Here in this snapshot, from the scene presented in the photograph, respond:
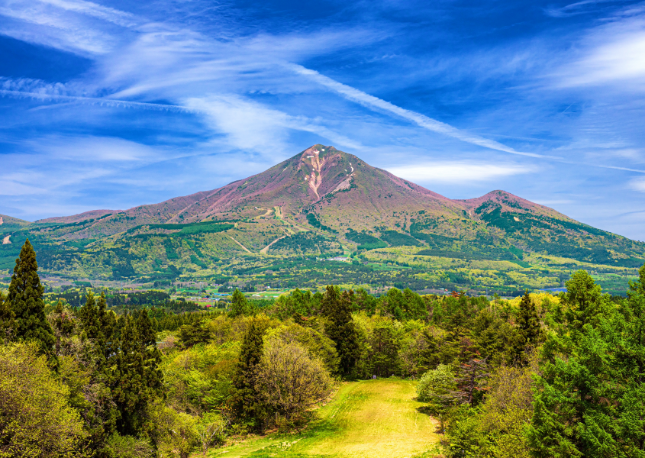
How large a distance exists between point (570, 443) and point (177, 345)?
240ft

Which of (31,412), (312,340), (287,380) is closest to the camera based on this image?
(31,412)

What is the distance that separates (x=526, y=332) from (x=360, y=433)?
23200 mm

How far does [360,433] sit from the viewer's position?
43812 millimetres

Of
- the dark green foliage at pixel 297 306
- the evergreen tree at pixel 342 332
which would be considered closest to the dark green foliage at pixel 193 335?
the dark green foliage at pixel 297 306

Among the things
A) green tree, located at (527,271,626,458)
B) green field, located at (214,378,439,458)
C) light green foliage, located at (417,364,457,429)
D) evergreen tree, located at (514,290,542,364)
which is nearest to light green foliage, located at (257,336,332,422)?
green field, located at (214,378,439,458)

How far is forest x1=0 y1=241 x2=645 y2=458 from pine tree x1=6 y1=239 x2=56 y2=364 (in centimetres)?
10

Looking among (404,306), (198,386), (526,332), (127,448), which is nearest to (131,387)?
(127,448)

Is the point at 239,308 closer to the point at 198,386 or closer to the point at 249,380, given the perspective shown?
the point at 198,386

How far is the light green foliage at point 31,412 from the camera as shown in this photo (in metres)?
21.9

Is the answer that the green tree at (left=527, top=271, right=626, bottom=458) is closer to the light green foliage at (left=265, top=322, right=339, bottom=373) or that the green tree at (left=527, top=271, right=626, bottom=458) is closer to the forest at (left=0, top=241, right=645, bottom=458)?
the forest at (left=0, top=241, right=645, bottom=458)

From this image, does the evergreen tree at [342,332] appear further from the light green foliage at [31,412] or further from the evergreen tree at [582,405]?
the light green foliage at [31,412]

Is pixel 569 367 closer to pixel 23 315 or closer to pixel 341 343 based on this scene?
pixel 23 315

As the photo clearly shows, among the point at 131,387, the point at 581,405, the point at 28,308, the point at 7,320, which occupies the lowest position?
the point at 131,387

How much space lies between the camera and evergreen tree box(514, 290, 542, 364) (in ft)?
140
